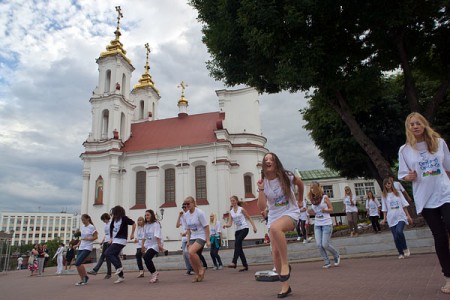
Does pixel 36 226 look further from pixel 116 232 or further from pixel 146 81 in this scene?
pixel 116 232

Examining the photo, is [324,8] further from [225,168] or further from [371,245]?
[225,168]

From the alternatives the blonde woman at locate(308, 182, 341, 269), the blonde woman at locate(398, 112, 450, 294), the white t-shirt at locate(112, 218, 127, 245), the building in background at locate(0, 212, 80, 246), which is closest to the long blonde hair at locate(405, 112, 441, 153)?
the blonde woman at locate(398, 112, 450, 294)

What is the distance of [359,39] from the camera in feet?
49.4

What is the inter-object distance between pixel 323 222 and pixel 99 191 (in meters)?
32.0

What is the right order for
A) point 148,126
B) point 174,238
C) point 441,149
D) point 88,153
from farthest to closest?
point 148,126
point 88,153
point 174,238
point 441,149

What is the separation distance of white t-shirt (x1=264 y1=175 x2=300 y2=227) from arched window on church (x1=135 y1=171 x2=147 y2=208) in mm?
31886

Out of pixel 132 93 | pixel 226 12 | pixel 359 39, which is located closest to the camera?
pixel 226 12

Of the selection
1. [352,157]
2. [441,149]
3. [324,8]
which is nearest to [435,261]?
[441,149]

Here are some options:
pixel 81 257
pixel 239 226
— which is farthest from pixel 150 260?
pixel 239 226

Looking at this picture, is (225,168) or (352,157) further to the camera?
(225,168)

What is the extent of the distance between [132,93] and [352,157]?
1418 inches

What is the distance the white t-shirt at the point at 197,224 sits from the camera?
25.8ft

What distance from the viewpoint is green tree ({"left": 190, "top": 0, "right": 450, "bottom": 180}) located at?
12.6 metres

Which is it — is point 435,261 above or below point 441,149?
below
